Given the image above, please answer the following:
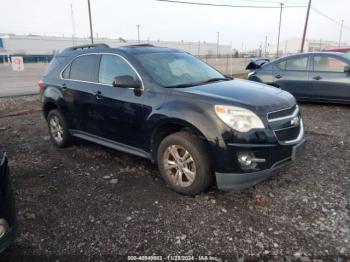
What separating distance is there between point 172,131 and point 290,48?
99.1 m

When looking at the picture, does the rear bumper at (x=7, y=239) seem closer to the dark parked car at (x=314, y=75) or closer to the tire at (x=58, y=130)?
the tire at (x=58, y=130)

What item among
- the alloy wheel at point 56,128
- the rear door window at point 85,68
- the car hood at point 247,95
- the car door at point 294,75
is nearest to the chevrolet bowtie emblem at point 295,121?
the car hood at point 247,95

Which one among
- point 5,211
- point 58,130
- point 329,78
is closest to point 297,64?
point 329,78

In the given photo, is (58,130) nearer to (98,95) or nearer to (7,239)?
(98,95)

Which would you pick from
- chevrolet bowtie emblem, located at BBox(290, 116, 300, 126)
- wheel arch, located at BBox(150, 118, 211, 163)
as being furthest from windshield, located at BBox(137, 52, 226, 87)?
chevrolet bowtie emblem, located at BBox(290, 116, 300, 126)

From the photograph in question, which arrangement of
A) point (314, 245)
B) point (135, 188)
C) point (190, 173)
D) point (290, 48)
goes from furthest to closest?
point (290, 48), point (135, 188), point (190, 173), point (314, 245)

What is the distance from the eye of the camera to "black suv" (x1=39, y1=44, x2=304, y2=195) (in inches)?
132

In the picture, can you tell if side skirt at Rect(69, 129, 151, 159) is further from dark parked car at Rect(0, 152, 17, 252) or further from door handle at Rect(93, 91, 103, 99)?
dark parked car at Rect(0, 152, 17, 252)

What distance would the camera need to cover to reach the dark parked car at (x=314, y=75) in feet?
26.2

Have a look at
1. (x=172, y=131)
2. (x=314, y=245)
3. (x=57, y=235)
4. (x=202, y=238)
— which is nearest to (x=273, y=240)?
(x=314, y=245)

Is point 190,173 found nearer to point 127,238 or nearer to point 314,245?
point 127,238

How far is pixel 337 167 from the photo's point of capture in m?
4.48

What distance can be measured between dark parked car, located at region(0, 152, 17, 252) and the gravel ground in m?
0.46

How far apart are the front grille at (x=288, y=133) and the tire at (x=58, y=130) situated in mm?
3582
